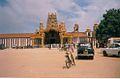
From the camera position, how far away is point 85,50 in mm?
8750

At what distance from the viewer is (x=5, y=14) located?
22.3 ft

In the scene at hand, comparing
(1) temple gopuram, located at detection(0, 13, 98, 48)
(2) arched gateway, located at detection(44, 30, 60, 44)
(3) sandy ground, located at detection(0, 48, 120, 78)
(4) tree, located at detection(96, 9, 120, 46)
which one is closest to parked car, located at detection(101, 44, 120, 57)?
(1) temple gopuram, located at detection(0, 13, 98, 48)

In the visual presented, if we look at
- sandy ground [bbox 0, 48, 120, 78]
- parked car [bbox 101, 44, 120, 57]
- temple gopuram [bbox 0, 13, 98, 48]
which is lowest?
sandy ground [bbox 0, 48, 120, 78]

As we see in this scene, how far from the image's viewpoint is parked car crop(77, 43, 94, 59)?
8.51 m

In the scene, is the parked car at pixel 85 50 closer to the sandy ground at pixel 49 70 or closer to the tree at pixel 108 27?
the tree at pixel 108 27

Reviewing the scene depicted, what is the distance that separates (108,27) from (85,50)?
152 cm

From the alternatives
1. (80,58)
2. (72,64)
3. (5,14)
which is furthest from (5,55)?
(80,58)

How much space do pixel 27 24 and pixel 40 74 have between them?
117 cm

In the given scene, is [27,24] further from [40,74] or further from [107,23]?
[107,23]

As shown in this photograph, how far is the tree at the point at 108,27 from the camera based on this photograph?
7.02 metres

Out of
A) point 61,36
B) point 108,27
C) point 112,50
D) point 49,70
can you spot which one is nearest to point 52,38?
point 61,36

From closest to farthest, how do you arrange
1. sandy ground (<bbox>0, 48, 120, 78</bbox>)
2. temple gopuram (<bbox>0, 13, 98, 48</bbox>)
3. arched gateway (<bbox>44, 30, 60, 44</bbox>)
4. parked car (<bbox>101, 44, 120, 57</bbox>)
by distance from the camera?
sandy ground (<bbox>0, 48, 120, 78</bbox>) → temple gopuram (<bbox>0, 13, 98, 48</bbox>) → parked car (<bbox>101, 44, 120, 57</bbox>) → arched gateway (<bbox>44, 30, 60, 44</bbox>)

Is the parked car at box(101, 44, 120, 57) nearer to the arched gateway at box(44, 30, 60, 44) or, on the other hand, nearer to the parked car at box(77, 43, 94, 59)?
the parked car at box(77, 43, 94, 59)

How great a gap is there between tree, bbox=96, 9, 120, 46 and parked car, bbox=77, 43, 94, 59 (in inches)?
34.0
